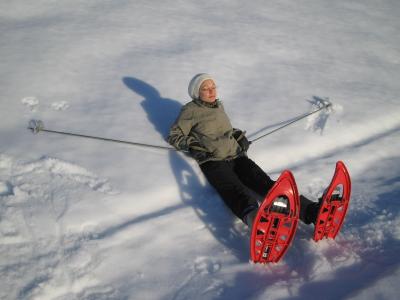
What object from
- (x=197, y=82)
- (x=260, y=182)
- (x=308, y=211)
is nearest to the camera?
(x=308, y=211)

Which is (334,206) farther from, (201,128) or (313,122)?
(313,122)

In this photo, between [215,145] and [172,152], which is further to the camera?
[172,152]

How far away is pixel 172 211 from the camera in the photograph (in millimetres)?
3459

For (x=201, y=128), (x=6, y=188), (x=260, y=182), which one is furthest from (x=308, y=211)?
(x=6, y=188)

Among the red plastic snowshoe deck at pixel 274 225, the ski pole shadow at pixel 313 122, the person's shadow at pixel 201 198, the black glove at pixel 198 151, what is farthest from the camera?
the ski pole shadow at pixel 313 122

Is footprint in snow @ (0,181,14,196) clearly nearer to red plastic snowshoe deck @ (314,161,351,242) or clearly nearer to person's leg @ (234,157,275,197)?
person's leg @ (234,157,275,197)

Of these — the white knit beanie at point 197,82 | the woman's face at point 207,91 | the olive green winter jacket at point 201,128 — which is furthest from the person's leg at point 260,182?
the white knit beanie at point 197,82

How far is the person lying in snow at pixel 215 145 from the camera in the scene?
3385 mm

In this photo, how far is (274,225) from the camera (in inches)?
110

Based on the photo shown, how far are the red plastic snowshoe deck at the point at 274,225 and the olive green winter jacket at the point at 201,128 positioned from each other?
105 centimetres

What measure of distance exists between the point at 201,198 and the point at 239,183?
446 mm

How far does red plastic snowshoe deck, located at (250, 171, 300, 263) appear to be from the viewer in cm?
270

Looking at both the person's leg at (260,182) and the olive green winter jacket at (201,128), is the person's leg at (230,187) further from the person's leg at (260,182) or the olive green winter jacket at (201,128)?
the olive green winter jacket at (201,128)

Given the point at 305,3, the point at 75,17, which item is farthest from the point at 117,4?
the point at 305,3
